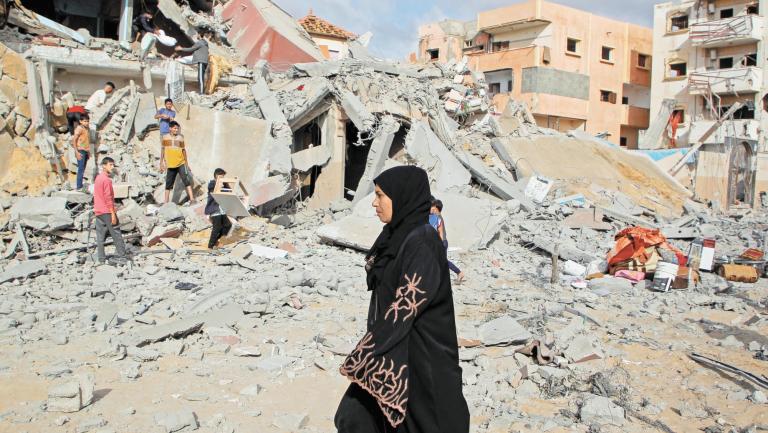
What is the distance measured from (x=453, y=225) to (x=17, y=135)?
8.02 meters

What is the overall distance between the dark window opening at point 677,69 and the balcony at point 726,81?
1.52 m

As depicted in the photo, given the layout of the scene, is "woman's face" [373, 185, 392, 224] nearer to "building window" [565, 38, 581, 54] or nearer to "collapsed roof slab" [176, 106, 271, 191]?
"collapsed roof slab" [176, 106, 271, 191]

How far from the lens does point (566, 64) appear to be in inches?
1323

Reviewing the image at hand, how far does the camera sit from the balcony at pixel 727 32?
2780cm

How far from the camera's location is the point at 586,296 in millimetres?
8320

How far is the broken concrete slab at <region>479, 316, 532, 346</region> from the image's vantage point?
19.1 feet

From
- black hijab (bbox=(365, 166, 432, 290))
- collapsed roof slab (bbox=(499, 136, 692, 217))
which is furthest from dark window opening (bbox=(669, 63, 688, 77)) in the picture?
black hijab (bbox=(365, 166, 432, 290))

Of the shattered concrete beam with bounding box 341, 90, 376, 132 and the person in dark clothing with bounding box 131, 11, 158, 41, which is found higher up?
the person in dark clothing with bounding box 131, 11, 158, 41

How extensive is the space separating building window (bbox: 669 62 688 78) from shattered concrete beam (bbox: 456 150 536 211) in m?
21.7

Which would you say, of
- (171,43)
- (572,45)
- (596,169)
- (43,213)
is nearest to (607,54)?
(572,45)

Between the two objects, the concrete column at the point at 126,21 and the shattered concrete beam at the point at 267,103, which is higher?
the concrete column at the point at 126,21

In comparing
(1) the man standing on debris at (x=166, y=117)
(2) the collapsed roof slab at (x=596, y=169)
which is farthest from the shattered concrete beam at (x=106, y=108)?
(2) the collapsed roof slab at (x=596, y=169)

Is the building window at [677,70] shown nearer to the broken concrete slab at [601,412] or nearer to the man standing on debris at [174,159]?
the man standing on debris at [174,159]

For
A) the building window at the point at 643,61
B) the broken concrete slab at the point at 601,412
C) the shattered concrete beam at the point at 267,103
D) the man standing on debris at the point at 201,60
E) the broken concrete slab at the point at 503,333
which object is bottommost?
Result: the broken concrete slab at the point at 601,412
